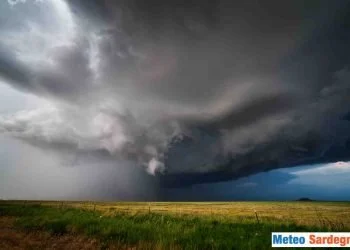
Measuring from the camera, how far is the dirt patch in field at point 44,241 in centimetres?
1363

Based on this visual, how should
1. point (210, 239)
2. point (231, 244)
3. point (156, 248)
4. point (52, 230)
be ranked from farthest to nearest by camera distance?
point (52, 230)
point (210, 239)
point (231, 244)
point (156, 248)

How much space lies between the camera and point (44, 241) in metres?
15.2

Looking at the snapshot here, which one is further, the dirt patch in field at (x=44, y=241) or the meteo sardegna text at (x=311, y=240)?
the meteo sardegna text at (x=311, y=240)

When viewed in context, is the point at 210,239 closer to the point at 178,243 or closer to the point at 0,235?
the point at 178,243

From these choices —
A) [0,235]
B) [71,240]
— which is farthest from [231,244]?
[0,235]

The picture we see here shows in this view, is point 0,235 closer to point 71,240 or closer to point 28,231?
point 28,231

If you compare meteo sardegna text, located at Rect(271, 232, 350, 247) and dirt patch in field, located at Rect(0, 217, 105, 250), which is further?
meteo sardegna text, located at Rect(271, 232, 350, 247)

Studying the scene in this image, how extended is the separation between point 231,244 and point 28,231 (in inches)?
483

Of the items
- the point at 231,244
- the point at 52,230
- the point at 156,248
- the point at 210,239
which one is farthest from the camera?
the point at 52,230

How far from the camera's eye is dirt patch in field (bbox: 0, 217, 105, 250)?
44.7 feet

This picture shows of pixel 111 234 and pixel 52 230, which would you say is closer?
pixel 111 234

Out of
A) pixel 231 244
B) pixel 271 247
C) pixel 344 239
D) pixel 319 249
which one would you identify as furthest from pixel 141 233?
pixel 344 239

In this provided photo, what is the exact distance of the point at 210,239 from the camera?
1486 cm

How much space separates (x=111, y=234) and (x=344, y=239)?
1170cm
